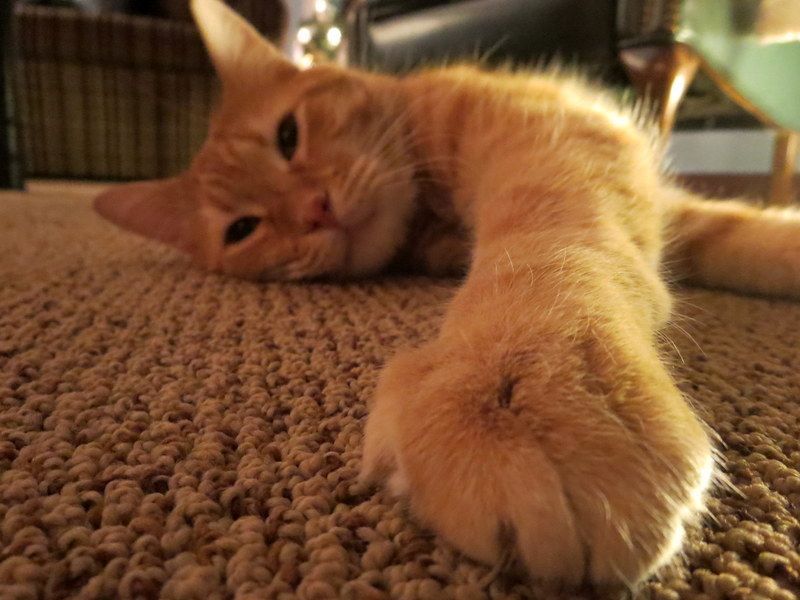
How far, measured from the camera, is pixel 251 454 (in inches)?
16.6

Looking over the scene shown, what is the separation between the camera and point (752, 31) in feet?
4.85

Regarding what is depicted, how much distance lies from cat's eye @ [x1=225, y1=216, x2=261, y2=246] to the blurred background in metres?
0.94

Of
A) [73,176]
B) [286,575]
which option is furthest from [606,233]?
[73,176]

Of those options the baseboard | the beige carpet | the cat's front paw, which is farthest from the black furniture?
the cat's front paw

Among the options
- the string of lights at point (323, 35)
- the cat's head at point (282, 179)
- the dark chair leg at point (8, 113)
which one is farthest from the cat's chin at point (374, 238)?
the string of lights at point (323, 35)

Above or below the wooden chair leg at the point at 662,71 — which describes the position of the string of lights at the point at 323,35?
above

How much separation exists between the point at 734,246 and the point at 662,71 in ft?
2.00

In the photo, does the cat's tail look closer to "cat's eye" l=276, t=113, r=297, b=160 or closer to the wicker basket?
"cat's eye" l=276, t=113, r=297, b=160

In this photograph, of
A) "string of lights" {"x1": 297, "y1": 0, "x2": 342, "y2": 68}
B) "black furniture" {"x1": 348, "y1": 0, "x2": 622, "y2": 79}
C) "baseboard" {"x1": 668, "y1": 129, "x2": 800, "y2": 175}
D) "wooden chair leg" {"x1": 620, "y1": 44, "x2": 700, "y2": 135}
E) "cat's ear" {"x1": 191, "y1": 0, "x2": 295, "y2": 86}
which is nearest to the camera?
"cat's ear" {"x1": 191, "y1": 0, "x2": 295, "y2": 86}

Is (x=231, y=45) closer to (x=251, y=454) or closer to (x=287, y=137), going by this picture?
(x=287, y=137)

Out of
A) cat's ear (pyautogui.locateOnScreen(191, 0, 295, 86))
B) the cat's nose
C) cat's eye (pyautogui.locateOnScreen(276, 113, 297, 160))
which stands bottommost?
the cat's nose

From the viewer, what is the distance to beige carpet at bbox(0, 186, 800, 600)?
0.31 m

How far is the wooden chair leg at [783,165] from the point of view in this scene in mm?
2010

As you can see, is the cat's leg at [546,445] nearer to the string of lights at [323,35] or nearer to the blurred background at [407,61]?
the blurred background at [407,61]
